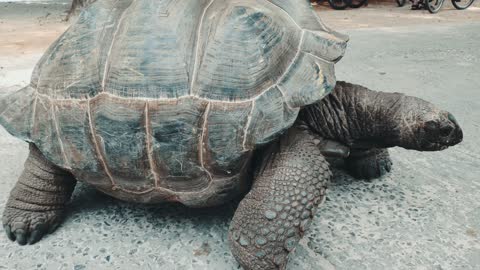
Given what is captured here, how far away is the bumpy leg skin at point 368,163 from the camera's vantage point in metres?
2.59

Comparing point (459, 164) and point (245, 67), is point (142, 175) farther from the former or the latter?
point (459, 164)

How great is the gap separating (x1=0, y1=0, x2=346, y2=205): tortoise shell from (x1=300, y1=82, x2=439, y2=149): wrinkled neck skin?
262 mm

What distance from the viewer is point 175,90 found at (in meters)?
1.90

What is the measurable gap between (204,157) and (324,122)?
641mm

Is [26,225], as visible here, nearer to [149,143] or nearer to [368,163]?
[149,143]

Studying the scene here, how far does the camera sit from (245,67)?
1919 mm

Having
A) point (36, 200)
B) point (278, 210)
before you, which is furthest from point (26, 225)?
point (278, 210)

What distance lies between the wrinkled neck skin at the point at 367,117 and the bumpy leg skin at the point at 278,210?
0.96ft

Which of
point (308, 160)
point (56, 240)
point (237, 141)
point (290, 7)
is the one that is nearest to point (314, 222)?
point (308, 160)

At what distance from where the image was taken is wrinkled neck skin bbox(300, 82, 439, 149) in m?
2.15

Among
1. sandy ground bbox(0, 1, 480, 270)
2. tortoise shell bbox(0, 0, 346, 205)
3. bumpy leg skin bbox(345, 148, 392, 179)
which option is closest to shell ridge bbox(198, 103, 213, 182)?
tortoise shell bbox(0, 0, 346, 205)

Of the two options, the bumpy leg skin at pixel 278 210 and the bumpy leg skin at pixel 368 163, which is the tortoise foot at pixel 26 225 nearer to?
the bumpy leg skin at pixel 278 210

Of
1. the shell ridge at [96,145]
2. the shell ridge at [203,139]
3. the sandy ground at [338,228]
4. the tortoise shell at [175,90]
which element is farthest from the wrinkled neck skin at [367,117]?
the shell ridge at [96,145]

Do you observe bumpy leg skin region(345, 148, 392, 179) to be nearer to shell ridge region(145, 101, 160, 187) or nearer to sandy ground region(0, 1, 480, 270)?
sandy ground region(0, 1, 480, 270)
